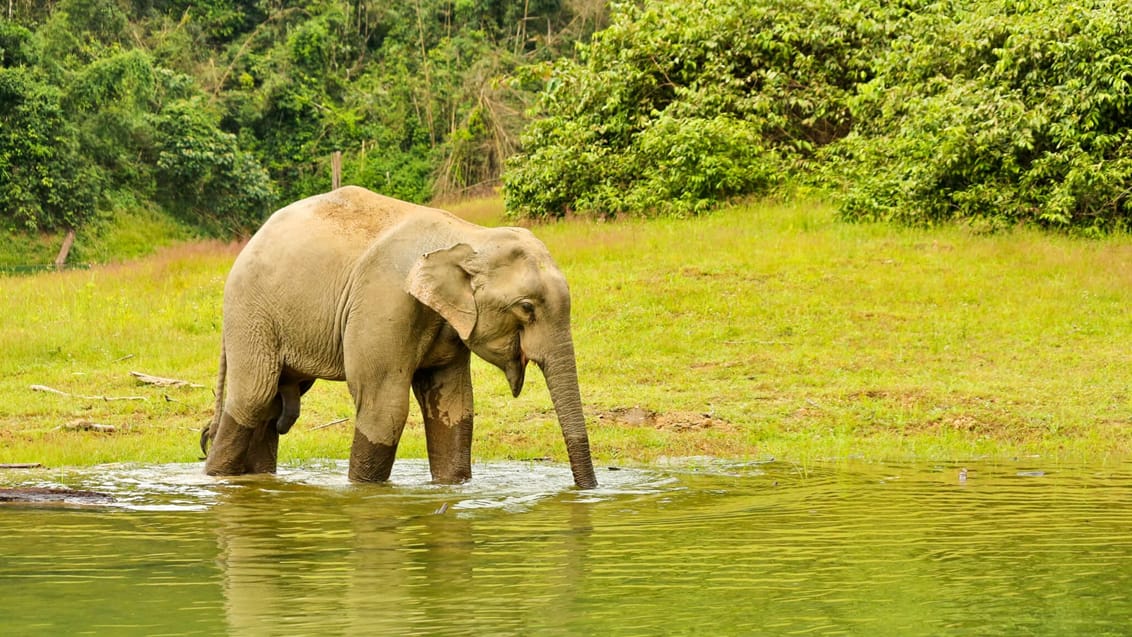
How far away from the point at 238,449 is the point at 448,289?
2.23 metres

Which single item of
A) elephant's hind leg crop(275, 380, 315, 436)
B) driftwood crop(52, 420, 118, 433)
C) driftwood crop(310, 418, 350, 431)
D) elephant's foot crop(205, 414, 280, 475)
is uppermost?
elephant's hind leg crop(275, 380, 315, 436)

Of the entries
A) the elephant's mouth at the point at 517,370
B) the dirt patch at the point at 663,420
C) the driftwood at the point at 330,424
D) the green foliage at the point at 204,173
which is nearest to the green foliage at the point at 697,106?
the dirt patch at the point at 663,420

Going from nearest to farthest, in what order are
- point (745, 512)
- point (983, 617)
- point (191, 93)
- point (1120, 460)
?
1. point (983, 617)
2. point (745, 512)
3. point (1120, 460)
4. point (191, 93)

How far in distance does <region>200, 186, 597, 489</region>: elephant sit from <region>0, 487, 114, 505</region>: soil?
1.39 meters

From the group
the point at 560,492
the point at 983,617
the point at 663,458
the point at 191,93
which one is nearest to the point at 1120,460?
the point at 663,458

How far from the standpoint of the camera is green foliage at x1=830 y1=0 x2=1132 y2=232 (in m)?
20.5

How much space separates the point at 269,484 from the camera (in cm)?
1035

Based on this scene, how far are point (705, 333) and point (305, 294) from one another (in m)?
7.29

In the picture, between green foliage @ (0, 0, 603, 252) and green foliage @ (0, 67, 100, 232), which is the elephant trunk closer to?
green foliage @ (0, 0, 603, 252)

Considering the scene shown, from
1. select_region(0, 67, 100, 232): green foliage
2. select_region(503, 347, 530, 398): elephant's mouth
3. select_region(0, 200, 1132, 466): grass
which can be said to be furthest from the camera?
select_region(0, 67, 100, 232): green foliage

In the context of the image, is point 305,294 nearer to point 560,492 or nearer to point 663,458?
point 560,492

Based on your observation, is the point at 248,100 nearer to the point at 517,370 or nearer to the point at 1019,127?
the point at 1019,127

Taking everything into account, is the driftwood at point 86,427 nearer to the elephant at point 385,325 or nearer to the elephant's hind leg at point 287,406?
the elephant at point 385,325

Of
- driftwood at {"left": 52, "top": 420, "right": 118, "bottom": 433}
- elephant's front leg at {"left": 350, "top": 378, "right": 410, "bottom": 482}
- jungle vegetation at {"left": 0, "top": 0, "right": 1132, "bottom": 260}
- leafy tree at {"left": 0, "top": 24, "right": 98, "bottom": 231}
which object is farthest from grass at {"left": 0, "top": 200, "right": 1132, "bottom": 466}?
leafy tree at {"left": 0, "top": 24, "right": 98, "bottom": 231}
